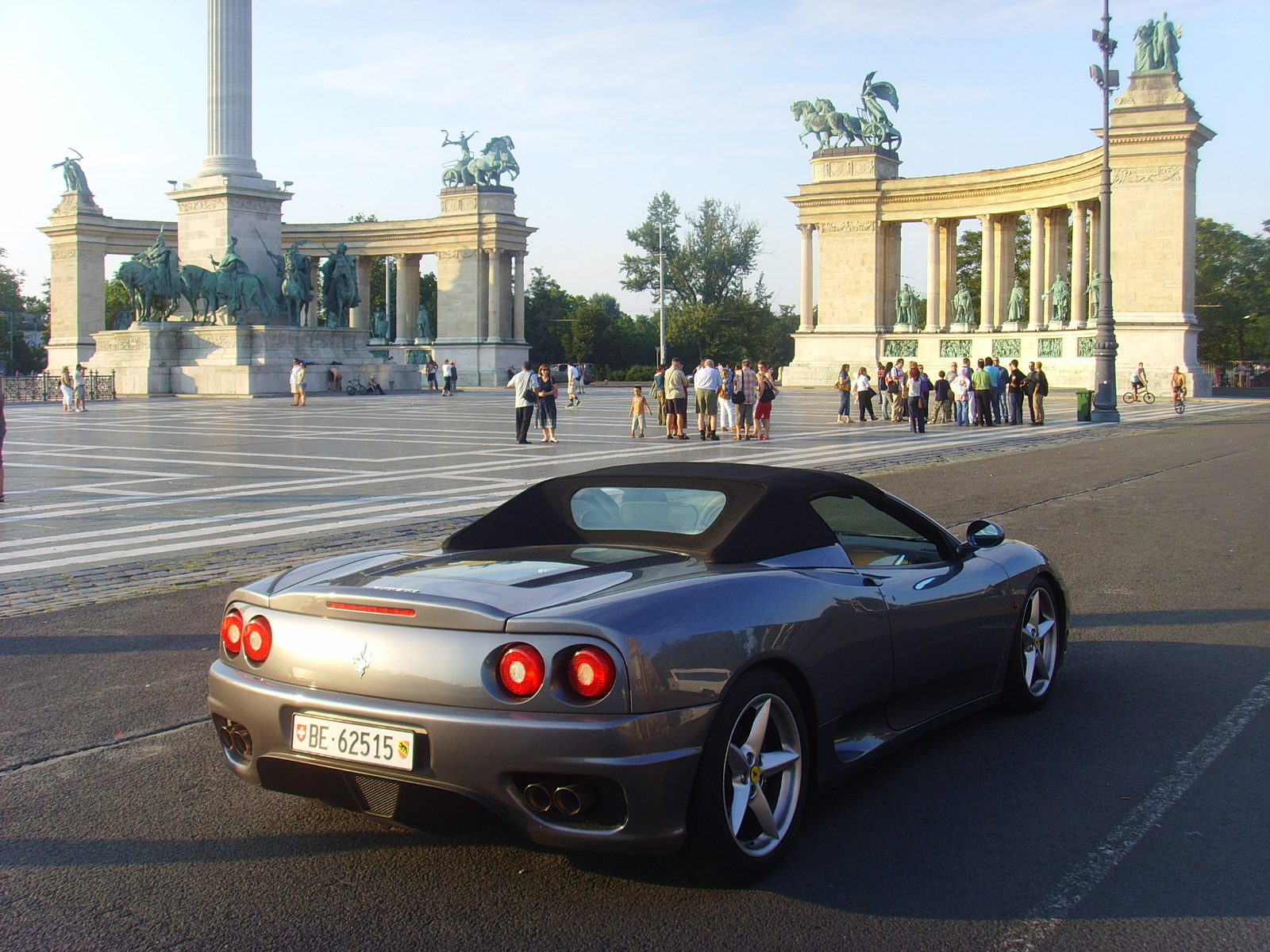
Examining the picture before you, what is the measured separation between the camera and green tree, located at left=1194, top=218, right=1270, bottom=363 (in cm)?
9356

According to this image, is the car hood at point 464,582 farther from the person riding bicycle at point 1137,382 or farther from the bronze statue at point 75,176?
the bronze statue at point 75,176

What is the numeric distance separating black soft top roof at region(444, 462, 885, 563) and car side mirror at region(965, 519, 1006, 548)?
667 mm

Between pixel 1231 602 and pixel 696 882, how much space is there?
6.27m

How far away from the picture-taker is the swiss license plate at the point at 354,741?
3.73 metres

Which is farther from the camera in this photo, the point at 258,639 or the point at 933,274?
the point at 933,274

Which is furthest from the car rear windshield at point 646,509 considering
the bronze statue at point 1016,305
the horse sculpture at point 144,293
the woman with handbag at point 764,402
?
the bronze statue at point 1016,305

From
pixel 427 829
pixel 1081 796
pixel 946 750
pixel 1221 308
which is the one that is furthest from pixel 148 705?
pixel 1221 308

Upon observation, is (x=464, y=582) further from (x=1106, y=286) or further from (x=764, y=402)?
(x=1106, y=286)

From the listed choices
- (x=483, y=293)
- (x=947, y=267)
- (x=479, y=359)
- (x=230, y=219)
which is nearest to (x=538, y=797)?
(x=230, y=219)

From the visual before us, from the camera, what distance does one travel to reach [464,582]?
13.5 ft

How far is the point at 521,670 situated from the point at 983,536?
9.09 feet

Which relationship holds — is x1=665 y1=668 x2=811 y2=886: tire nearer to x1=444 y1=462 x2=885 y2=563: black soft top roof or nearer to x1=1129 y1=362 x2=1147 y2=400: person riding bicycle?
x1=444 y1=462 x2=885 y2=563: black soft top roof

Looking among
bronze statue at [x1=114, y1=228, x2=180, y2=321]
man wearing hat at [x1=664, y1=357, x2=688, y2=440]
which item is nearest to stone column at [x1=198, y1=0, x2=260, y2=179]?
bronze statue at [x1=114, y1=228, x2=180, y2=321]

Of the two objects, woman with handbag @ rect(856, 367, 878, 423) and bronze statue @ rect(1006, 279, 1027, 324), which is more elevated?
bronze statue @ rect(1006, 279, 1027, 324)
